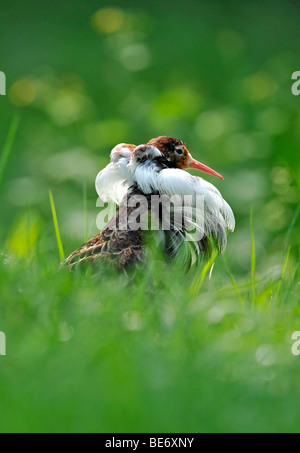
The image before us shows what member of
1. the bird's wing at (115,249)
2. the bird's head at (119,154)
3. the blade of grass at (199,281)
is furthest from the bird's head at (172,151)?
the blade of grass at (199,281)

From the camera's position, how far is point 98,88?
6613 millimetres

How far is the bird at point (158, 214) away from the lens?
2670mm

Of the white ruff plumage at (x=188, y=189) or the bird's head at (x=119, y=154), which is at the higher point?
the bird's head at (x=119, y=154)

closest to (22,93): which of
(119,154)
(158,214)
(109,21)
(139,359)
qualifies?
(109,21)

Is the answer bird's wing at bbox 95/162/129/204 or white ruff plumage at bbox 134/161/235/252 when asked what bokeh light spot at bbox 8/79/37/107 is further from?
white ruff plumage at bbox 134/161/235/252

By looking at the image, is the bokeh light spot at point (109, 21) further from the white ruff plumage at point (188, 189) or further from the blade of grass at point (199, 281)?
the blade of grass at point (199, 281)

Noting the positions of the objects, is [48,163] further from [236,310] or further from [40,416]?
[40,416]

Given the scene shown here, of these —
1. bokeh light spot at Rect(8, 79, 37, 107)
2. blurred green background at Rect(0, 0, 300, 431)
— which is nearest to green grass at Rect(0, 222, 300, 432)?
blurred green background at Rect(0, 0, 300, 431)

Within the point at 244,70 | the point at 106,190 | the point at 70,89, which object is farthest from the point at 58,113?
the point at 106,190

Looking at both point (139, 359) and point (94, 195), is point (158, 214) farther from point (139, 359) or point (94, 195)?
point (94, 195)

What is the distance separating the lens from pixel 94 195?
566 cm

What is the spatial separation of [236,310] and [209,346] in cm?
29

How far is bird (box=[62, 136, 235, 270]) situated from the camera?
2.67 m

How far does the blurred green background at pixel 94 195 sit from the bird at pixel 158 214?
0.56 feet
